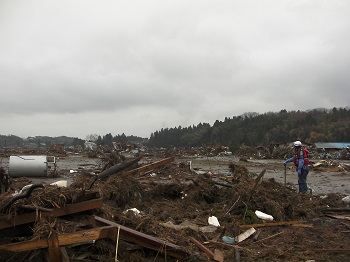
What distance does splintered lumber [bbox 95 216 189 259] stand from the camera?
4826mm

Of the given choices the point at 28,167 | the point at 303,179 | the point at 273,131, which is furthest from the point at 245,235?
the point at 273,131

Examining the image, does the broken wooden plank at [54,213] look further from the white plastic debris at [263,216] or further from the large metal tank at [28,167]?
the large metal tank at [28,167]

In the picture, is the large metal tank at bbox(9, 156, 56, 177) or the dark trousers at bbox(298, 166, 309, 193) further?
the large metal tank at bbox(9, 156, 56, 177)

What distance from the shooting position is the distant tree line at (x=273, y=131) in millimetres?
77688

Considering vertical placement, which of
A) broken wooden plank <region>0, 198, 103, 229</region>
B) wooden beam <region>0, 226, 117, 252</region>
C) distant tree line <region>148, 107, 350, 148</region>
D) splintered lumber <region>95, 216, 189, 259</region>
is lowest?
splintered lumber <region>95, 216, 189, 259</region>

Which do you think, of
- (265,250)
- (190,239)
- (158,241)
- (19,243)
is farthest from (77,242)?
(265,250)

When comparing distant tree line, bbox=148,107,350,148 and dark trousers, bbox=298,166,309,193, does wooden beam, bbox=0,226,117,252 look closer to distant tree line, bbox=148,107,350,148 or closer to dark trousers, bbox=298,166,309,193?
dark trousers, bbox=298,166,309,193

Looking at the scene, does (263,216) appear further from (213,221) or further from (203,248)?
(203,248)

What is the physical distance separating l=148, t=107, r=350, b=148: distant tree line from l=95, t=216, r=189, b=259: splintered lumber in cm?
6863

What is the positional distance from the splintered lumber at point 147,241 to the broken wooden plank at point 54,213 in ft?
1.22

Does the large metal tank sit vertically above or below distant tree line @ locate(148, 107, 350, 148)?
below

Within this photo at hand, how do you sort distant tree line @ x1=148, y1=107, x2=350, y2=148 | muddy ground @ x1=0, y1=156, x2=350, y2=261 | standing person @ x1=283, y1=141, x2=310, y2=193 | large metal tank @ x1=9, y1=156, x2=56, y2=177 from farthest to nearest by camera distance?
distant tree line @ x1=148, y1=107, x2=350, y2=148 → large metal tank @ x1=9, y1=156, x2=56, y2=177 → standing person @ x1=283, y1=141, x2=310, y2=193 → muddy ground @ x1=0, y1=156, x2=350, y2=261

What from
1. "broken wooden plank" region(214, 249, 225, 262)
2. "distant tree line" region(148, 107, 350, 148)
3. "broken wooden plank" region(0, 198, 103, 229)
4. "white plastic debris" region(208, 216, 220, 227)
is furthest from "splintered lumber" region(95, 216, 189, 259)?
"distant tree line" region(148, 107, 350, 148)

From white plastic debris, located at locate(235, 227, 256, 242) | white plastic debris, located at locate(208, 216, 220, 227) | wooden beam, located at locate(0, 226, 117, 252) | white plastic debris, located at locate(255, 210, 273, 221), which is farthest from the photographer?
white plastic debris, located at locate(255, 210, 273, 221)
